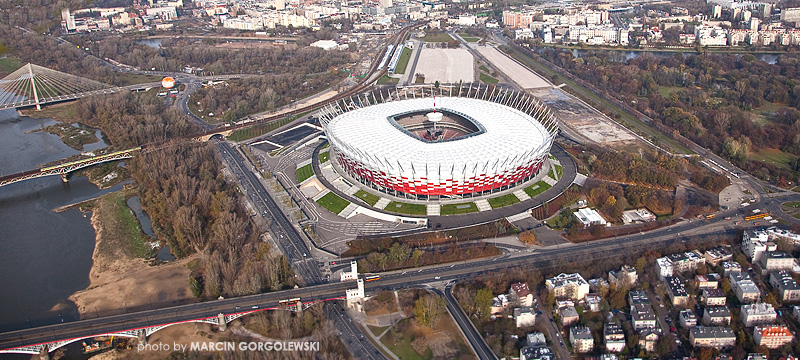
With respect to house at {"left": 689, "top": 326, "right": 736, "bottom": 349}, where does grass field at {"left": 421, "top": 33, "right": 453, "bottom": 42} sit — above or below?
above

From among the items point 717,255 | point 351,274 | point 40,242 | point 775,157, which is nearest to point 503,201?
point 351,274

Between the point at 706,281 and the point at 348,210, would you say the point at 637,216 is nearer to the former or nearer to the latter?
the point at 706,281

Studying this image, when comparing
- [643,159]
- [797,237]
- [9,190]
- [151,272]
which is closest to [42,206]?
[9,190]

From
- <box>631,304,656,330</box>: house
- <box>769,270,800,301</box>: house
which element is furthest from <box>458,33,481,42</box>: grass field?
<box>631,304,656,330</box>: house

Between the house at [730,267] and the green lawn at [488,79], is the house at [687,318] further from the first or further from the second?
the green lawn at [488,79]

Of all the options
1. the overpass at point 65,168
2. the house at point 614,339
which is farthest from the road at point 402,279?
the overpass at point 65,168

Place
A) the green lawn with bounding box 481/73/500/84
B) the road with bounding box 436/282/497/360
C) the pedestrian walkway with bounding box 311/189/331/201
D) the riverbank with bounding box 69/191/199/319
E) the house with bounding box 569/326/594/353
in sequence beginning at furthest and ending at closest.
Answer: the green lawn with bounding box 481/73/500/84
the pedestrian walkway with bounding box 311/189/331/201
the riverbank with bounding box 69/191/199/319
the road with bounding box 436/282/497/360
the house with bounding box 569/326/594/353

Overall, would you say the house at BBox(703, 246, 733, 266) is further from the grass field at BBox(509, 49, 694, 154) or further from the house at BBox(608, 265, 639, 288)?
the grass field at BBox(509, 49, 694, 154)

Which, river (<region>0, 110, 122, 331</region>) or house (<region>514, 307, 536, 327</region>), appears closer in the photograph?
house (<region>514, 307, 536, 327</region>)
